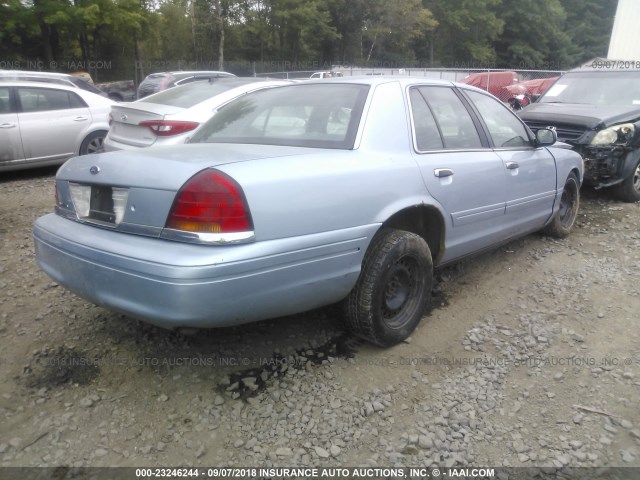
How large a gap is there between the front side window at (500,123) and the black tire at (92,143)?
18.9 feet

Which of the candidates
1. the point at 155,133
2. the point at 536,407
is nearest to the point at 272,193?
the point at 536,407

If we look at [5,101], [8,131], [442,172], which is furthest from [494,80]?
[442,172]

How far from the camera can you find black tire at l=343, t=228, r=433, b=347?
113 inches

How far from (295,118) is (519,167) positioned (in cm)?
188

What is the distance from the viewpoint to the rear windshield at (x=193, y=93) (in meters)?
6.05

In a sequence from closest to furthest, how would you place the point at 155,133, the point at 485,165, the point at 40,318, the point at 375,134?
the point at 375,134, the point at 40,318, the point at 485,165, the point at 155,133

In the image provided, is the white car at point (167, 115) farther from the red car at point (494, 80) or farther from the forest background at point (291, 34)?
the forest background at point (291, 34)

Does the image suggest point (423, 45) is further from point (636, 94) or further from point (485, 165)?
point (485, 165)

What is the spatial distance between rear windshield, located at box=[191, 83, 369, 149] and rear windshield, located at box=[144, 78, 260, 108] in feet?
8.60

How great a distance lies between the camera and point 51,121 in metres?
7.29

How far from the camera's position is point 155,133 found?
563cm

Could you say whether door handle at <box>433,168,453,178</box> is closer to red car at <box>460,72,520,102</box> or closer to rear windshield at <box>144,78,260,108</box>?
rear windshield at <box>144,78,260,108</box>

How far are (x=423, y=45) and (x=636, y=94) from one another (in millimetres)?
43742

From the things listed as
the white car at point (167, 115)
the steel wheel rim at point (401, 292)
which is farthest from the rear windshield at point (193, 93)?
the steel wheel rim at point (401, 292)
